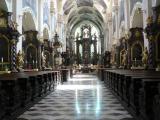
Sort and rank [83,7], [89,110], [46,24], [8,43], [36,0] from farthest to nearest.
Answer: [83,7], [46,24], [36,0], [8,43], [89,110]

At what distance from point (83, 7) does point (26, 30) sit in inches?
959

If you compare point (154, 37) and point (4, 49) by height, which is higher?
point (154, 37)

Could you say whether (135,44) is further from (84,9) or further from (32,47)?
(84,9)

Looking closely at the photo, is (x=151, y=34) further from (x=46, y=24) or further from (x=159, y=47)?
(x=46, y=24)

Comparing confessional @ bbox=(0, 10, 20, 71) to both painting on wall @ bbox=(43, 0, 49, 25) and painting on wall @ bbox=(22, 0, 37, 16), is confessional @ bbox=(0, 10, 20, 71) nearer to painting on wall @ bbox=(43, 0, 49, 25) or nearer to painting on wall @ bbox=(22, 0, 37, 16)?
painting on wall @ bbox=(22, 0, 37, 16)

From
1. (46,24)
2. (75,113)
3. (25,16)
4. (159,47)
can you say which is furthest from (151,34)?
(46,24)

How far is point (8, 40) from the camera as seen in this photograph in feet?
43.9

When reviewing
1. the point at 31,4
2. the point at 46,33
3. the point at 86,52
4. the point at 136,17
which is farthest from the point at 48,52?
the point at 86,52

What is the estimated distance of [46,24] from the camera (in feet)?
78.7

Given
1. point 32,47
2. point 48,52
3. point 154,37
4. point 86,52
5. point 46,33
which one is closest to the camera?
point 154,37

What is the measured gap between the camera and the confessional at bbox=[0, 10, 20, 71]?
43.4ft

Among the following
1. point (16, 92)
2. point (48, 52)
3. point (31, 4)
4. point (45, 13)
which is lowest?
point (16, 92)

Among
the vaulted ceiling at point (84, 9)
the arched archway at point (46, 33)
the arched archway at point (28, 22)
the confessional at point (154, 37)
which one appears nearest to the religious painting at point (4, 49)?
the arched archway at point (28, 22)

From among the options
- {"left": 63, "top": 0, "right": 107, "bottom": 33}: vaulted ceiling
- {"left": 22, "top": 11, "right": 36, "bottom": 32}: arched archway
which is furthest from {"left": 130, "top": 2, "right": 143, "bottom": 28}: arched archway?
{"left": 63, "top": 0, "right": 107, "bottom": 33}: vaulted ceiling
